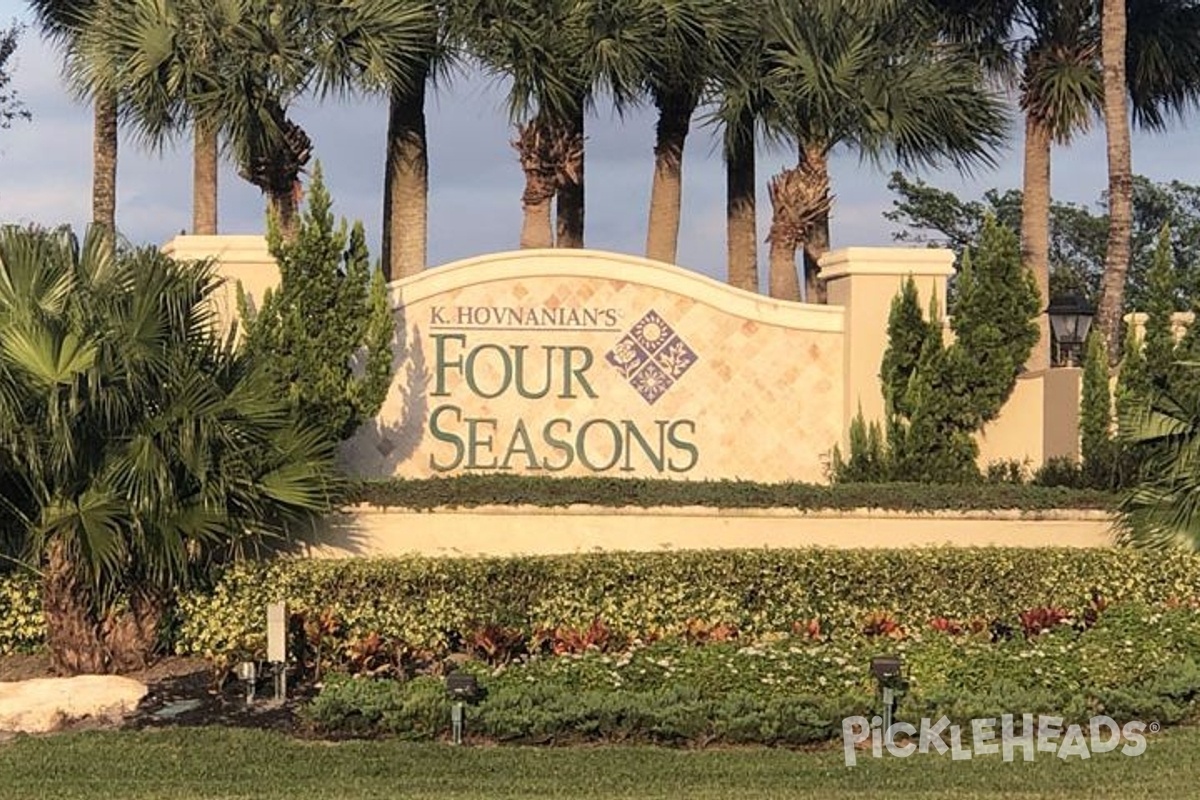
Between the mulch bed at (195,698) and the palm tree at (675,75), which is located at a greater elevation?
the palm tree at (675,75)

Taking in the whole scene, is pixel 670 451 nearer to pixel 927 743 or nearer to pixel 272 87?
pixel 272 87

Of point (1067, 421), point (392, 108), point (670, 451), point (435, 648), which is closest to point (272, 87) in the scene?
point (392, 108)

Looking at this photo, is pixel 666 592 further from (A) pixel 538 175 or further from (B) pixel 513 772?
(A) pixel 538 175

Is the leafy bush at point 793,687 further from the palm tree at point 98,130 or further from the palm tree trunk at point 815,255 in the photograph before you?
the palm tree at point 98,130

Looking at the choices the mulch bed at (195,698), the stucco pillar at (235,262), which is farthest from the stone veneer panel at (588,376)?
the mulch bed at (195,698)

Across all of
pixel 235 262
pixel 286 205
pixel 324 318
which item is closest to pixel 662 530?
pixel 324 318

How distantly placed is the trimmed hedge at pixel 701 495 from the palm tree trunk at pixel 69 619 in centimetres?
281

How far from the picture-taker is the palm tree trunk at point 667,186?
21.7 m

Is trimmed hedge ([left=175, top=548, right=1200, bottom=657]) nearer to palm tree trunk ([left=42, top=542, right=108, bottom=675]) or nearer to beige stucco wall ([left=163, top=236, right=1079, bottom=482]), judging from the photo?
palm tree trunk ([left=42, top=542, right=108, bottom=675])

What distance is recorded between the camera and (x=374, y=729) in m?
10.7

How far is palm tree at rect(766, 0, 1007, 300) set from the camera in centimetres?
1947

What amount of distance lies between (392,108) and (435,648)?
9.32 meters

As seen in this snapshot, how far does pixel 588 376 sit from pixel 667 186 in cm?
497

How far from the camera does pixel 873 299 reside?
18000 millimetres
